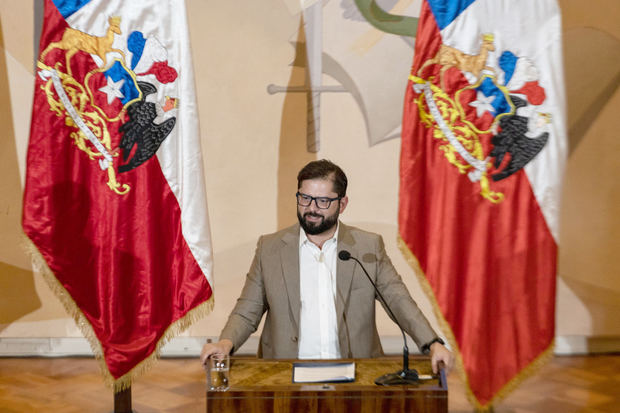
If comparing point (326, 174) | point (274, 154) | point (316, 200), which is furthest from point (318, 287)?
point (274, 154)

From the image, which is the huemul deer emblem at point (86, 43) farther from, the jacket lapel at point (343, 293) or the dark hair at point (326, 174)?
the jacket lapel at point (343, 293)

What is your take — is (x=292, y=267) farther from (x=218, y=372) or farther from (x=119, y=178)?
(x=119, y=178)

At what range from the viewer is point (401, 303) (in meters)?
2.92

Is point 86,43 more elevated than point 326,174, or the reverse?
point 86,43

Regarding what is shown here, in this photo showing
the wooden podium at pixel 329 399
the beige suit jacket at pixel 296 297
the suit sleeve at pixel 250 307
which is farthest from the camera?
the beige suit jacket at pixel 296 297

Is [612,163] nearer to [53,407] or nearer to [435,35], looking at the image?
[435,35]

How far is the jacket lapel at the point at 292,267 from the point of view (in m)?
2.96

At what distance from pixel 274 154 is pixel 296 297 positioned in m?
2.42

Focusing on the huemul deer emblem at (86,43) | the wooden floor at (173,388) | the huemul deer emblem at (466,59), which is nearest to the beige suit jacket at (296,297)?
the huemul deer emblem at (466,59)

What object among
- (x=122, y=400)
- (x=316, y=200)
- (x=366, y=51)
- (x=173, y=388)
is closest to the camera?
(x=316, y=200)

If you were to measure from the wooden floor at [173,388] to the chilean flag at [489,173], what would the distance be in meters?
0.94

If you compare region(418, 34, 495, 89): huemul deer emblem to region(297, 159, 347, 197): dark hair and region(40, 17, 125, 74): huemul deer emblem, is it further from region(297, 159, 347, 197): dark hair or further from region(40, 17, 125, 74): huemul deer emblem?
region(40, 17, 125, 74): huemul deer emblem

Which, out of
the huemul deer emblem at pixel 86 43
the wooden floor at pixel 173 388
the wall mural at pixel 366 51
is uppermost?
the wall mural at pixel 366 51

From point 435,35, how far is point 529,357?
170cm
